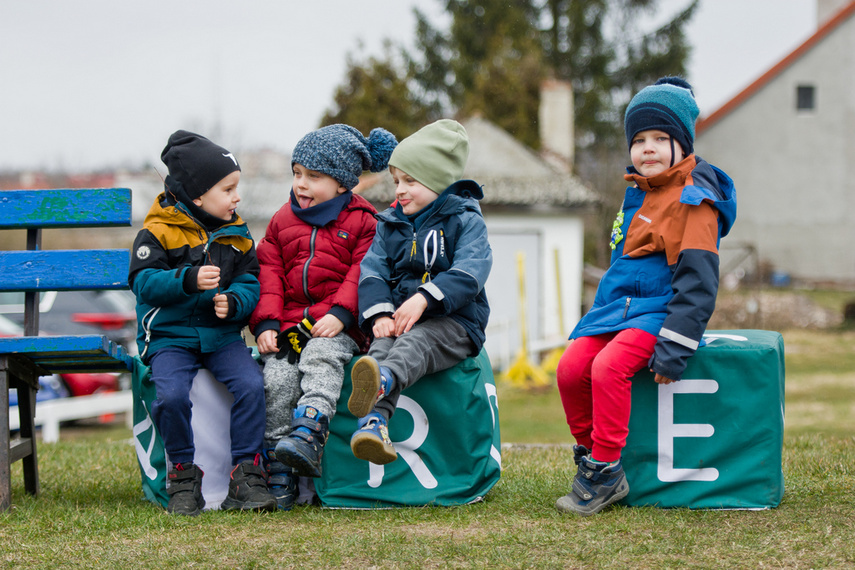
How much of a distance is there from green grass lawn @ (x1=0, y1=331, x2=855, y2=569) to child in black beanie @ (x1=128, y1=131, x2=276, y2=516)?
23 cm

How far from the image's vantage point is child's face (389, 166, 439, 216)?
157 inches

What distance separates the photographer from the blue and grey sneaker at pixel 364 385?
129 inches

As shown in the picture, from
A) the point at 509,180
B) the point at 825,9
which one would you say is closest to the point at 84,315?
the point at 509,180

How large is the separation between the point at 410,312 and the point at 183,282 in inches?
37.3

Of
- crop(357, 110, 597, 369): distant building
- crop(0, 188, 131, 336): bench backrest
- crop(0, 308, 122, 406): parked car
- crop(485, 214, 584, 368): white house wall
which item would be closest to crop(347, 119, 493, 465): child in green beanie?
crop(0, 188, 131, 336): bench backrest

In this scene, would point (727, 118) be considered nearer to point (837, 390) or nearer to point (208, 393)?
point (837, 390)

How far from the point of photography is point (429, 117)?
28.6 meters

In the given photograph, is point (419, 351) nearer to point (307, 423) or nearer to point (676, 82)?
point (307, 423)

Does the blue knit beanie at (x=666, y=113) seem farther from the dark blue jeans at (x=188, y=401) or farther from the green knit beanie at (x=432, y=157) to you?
the dark blue jeans at (x=188, y=401)

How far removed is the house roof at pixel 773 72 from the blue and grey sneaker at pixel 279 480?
90.0 feet

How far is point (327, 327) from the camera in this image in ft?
12.6

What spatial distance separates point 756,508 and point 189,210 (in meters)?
2.69

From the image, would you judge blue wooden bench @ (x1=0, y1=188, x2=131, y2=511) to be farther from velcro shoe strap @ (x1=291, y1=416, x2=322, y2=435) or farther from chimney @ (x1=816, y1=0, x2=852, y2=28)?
chimney @ (x1=816, y1=0, x2=852, y2=28)

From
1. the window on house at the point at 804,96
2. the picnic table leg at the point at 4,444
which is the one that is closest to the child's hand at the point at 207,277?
the picnic table leg at the point at 4,444
